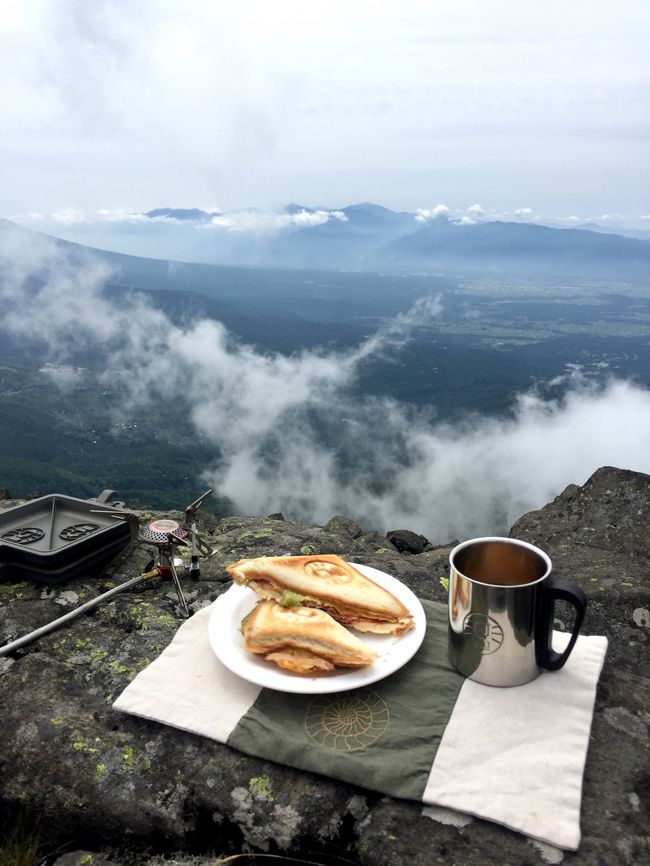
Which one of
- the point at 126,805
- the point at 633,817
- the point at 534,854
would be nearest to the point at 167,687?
the point at 126,805

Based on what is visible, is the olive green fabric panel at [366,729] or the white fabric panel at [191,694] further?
the white fabric panel at [191,694]

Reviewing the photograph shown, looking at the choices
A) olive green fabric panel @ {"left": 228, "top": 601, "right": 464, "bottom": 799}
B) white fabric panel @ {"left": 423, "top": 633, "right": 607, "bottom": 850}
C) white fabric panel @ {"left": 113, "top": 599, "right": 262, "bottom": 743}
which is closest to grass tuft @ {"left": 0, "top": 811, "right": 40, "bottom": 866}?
white fabric panel @ {"left": 113, "top": 599, "right": 262, "bottom": 743}

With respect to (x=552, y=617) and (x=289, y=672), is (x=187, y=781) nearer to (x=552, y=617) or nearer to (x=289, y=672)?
(x=289, y=672)

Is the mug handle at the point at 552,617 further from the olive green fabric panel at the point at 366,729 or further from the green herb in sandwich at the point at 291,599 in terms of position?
the green herb in sandwich at the point at 291,599

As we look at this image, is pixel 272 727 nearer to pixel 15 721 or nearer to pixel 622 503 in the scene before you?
pixel 15 721

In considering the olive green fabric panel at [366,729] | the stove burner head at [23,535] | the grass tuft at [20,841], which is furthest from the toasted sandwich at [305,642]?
the stove burner head at [23,535]

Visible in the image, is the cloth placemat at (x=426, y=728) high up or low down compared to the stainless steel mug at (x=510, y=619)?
down
